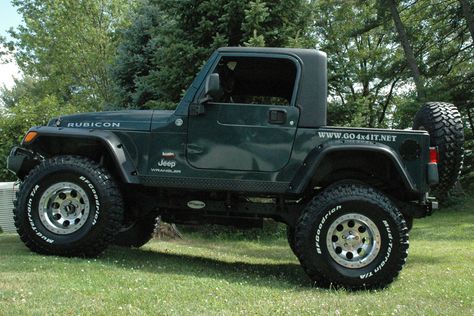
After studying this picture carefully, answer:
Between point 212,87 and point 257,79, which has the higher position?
point 257,79

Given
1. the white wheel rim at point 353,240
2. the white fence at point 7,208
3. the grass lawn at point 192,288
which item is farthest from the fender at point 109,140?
the white fence at point 7,208

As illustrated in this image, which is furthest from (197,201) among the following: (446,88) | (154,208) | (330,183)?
(446,88)

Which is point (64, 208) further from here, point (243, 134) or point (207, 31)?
point (207, 31)

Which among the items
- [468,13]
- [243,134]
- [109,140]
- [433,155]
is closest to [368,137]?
[433,155]

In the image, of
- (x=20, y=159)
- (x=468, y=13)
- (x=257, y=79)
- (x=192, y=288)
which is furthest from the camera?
(x=468, y=13)

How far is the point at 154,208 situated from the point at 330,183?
206cm

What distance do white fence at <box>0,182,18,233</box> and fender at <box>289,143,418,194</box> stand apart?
6633mm

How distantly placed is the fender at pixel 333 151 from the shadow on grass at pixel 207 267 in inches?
39.7

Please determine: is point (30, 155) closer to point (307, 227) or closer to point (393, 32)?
point (307, 227)

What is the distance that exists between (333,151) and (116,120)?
2.42m

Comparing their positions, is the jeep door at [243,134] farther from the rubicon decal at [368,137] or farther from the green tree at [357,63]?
the green tree at [357,63]

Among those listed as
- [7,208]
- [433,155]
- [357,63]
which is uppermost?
[357,63]

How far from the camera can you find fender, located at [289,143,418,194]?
517cm

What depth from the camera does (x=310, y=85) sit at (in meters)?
5.63
